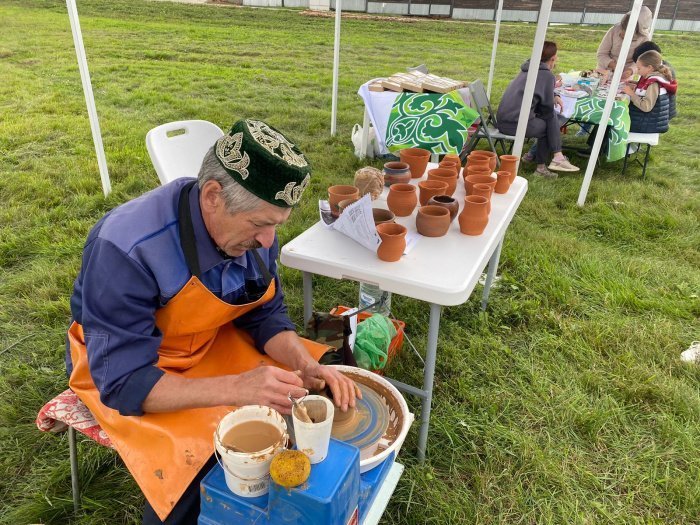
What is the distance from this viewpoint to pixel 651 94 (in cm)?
506

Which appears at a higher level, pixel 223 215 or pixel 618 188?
pixel 223 215

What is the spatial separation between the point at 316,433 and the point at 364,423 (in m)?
0.55

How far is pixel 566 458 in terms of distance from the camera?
2.13 metres

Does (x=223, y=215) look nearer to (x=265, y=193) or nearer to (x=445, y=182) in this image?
(x=265, y=193)

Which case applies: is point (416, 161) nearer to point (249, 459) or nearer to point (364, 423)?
point (364, 423)

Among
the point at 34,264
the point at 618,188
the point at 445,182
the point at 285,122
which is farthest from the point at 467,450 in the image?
the point at 285,122

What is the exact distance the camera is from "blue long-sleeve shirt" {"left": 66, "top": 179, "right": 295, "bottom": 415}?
1307 millimetres

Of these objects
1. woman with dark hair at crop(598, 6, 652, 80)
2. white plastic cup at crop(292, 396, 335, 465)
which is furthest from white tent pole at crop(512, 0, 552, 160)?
woman with dark hair at crop(598, 6, 652, 80)

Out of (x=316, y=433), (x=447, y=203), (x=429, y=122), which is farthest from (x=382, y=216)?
(x=429, y=122)

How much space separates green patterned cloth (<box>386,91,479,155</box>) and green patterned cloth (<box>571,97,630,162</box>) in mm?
1497

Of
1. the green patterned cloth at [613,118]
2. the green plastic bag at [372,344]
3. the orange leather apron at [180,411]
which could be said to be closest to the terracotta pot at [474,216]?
the green plastic bag at [372,344]

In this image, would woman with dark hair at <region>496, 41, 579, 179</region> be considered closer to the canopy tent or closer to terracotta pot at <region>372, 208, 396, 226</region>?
the canopy tent

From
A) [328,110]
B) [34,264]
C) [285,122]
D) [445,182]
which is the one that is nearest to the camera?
[445,182]

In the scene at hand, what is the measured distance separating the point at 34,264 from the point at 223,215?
254 centimetres
